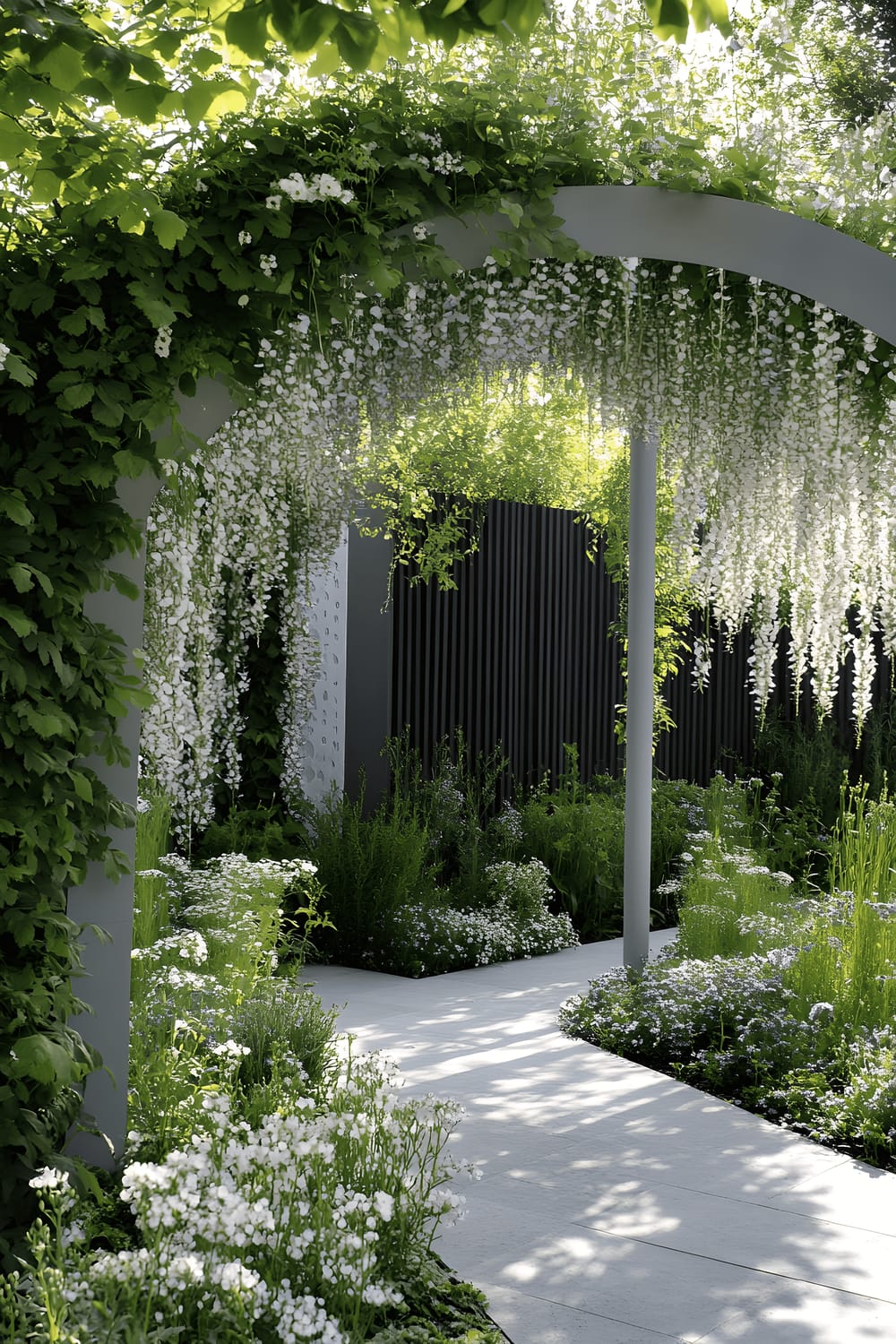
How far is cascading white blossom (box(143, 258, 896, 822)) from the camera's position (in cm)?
344

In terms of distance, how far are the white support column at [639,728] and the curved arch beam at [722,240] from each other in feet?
6.01

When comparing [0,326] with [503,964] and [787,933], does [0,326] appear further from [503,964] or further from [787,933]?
[503,964]

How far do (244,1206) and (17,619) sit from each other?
1314 millimetres

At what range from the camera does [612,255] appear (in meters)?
3.23

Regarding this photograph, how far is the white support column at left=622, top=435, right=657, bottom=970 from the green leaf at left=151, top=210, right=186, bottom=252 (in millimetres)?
2941

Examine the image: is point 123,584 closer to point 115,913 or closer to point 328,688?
point 115,913

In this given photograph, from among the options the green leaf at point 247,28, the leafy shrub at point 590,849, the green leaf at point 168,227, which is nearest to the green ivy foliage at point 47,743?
the green leaf at point 168,227

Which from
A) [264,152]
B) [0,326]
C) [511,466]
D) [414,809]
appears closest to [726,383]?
[264,152]

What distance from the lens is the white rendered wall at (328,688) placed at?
23.6ft

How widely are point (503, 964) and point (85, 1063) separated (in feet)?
12.9

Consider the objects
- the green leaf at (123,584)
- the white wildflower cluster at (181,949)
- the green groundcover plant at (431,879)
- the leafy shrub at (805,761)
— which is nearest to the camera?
the green leaf at (123,584)

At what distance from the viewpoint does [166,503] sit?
338cm

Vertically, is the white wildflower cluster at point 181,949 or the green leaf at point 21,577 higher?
the green leaf at point 21,577

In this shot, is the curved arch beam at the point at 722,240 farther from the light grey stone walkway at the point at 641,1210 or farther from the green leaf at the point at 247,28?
the light grey stone walkway at the point at 641,1210
